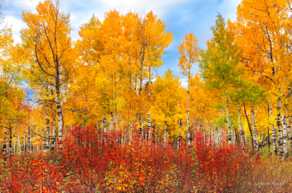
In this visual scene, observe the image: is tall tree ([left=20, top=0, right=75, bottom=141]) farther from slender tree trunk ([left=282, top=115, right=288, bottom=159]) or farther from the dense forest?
slender tree trunk ([left=282, top=115, right=288, bottom=159])

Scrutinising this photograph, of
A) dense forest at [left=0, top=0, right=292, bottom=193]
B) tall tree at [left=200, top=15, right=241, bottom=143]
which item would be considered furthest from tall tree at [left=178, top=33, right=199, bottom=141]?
tall tree at [left=200, top=15, right=241, bottom=143]

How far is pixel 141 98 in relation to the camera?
60.8ft

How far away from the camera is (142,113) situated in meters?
19.0

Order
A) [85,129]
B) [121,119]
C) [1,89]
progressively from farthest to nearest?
1. [121,119]
2. [1,89]
3. [85,129]

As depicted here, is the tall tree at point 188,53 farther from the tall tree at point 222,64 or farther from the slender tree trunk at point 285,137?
the slender tree trunk at point 285,137

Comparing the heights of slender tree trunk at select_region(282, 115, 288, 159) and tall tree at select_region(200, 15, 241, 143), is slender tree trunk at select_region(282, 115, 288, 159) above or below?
below

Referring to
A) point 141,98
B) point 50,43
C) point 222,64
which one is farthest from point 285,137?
point 50,43

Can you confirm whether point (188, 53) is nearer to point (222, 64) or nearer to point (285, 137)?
point (222, 64)

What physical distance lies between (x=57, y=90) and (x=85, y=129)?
5962 mm

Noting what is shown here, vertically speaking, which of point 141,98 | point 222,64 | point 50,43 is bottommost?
point 141,98

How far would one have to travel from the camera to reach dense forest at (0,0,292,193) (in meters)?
8.15

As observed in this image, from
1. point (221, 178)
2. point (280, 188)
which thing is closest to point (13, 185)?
point (221, 178)

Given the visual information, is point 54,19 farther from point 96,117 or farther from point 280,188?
point 280,188

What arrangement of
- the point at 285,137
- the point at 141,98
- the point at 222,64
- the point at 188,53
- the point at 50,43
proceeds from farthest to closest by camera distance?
the point at 188,53 → the point at 141,98 → the point at 222,64 → the point at 50,43 → the point at 285,137
